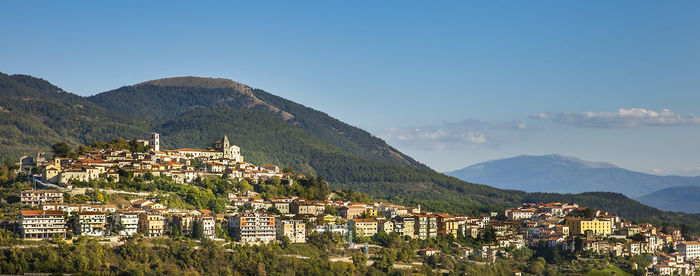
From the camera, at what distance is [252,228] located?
6819cm

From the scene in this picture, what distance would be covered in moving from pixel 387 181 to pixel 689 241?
5393 cm

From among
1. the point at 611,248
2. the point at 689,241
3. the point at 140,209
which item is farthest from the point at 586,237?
the point at 140,209

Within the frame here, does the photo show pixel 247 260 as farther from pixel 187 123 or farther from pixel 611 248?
pixel 187 123

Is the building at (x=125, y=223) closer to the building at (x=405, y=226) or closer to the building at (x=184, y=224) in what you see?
the building at (x=184, y=224)

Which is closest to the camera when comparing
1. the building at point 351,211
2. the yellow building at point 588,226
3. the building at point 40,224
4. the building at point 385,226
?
the building at point 40,224

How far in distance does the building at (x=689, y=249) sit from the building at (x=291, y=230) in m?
35.0

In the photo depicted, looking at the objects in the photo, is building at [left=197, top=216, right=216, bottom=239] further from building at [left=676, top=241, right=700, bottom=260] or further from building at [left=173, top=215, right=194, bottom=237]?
building at [left=676, top=241, right=700, bottom=260]

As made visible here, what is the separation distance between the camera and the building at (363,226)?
7544 centimetres

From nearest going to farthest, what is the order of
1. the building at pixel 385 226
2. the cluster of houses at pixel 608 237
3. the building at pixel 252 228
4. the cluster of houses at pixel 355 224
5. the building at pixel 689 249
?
the cluster of houses at pixel 355 224 < the building at pixel 252 228 < the building at pixel 385 226 < the cluster of houses at pixel 608 237 < the building at pixel 689 249

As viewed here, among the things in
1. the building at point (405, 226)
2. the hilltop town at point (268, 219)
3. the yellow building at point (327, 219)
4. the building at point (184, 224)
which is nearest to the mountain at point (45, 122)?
the hilltop town at point (268, 219)

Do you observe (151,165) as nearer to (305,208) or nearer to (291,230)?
(305,208)

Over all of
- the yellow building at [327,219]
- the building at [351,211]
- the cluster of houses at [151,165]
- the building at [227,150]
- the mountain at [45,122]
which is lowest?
the yellow building at [327,219]

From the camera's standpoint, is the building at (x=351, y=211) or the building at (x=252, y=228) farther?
the building at (x=351, y=211)

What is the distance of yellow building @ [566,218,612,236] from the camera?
287 feet
